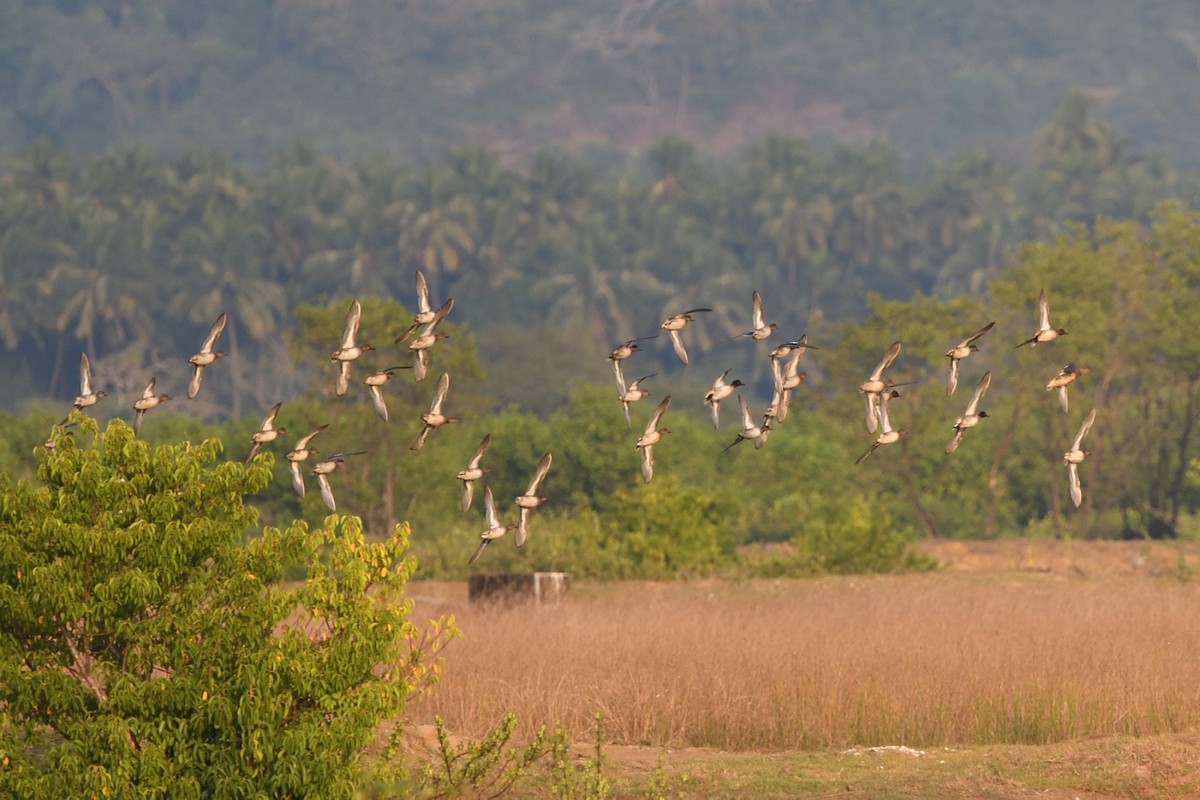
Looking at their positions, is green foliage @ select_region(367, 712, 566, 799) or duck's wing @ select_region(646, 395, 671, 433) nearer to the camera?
duck's wing @ select_region(646, 395, 671, 433)

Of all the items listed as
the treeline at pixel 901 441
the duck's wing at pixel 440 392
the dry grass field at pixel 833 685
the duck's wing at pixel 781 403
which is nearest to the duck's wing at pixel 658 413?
the duck's wing at pixel 781 403

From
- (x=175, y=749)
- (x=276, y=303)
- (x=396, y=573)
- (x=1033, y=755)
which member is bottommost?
(x=276, y=303)

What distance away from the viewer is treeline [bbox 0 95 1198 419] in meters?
90.6

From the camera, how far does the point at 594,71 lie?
554 ft

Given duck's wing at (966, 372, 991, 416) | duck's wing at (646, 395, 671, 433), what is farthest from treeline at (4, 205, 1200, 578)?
duck's wing at (646, 395, 671, 433)

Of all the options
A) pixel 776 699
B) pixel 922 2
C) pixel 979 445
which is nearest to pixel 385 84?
pixel 922 2

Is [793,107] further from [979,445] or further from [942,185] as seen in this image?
[979,445]

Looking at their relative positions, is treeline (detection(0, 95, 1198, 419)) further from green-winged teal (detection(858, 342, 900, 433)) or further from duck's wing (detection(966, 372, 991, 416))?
duck's wing (detection(966, 372, 991, 416))

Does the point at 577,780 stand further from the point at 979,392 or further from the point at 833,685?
the point at 979,392

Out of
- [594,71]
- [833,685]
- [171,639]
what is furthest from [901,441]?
[594,71]

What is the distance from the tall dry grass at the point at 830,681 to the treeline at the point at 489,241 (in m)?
61.8

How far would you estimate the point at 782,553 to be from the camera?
3238 centimetres

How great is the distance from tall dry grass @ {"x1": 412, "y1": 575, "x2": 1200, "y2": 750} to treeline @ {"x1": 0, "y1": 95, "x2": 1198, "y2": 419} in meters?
61.8

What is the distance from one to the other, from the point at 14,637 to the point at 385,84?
154749mm
